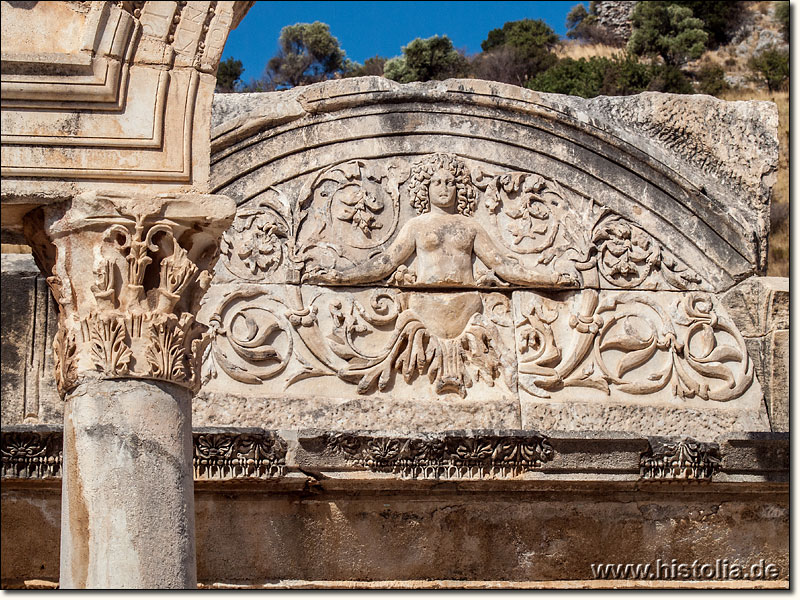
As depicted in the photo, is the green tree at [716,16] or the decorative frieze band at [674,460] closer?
the decorative frieze band at [674,460]

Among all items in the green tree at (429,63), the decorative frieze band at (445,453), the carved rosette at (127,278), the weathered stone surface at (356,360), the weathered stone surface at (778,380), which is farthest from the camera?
the green tree at (429,63)

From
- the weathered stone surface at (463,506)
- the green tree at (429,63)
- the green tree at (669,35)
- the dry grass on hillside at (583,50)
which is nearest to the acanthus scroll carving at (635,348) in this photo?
the weathered stone surface at (463,506)

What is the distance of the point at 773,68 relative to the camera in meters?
26.2

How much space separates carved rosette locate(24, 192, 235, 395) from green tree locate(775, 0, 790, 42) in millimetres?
25535

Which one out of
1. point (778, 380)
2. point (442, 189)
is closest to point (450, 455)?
point (442, 189)

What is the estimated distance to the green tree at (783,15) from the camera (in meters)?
29.5

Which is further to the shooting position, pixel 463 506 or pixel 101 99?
pixel 463 506

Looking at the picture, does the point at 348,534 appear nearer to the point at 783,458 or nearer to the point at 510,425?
the point at 510,425

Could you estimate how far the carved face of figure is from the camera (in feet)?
31.1

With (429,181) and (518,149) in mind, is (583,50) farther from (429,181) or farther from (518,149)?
(429,181)

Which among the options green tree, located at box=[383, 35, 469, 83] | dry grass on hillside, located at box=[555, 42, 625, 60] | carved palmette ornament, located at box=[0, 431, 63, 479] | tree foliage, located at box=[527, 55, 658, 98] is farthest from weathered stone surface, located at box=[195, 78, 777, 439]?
dry grass on hillside, located at box=[555, 42, 625, 60]

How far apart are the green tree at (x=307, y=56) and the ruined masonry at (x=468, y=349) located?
2019 cm

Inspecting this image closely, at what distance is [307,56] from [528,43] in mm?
4871

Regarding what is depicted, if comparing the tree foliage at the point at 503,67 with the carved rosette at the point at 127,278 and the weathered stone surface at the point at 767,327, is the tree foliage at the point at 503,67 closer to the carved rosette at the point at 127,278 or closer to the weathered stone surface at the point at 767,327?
the weathered stone surface at the point at 767,327
